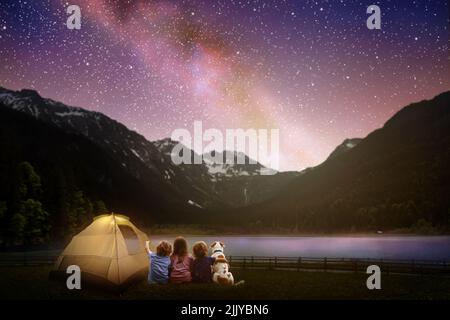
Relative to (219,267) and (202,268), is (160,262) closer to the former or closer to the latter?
(202,268)

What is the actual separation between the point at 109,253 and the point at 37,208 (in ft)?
148

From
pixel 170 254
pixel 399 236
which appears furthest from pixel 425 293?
pixel 399 236

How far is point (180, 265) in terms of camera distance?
19875 millimetres

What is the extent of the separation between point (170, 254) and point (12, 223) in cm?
4499

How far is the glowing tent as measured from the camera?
20.2 meters

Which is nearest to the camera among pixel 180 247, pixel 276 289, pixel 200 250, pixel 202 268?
pixel 200 250

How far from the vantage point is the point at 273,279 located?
28375 millimetres

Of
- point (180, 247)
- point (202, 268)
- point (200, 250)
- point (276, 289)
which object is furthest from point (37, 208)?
point (200, 250)

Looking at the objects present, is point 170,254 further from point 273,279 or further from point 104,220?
point 273,279

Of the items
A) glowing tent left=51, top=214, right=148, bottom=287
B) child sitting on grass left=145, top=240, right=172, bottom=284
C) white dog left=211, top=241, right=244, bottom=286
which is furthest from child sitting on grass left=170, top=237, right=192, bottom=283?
glowing tent left=51, top=214, right=148, bottom=287

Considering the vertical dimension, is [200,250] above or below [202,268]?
above

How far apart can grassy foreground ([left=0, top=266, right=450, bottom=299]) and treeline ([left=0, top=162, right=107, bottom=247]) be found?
29.7m

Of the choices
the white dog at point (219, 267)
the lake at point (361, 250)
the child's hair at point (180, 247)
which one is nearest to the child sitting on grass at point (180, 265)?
the child's hair at point (180, 247)
